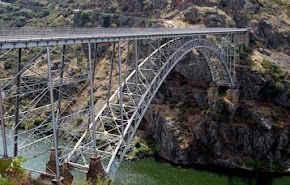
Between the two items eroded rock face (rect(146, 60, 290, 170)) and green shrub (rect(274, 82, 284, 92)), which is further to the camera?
green shrub (rect(274, 82, 284, 92))

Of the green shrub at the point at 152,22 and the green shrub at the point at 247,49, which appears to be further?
the green shrub at the point at 152,22

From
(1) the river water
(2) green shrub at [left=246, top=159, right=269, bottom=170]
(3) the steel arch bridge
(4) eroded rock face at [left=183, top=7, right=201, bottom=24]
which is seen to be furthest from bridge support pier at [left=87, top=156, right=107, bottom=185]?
(4) eroded rock face at [left=183, top=7, right=201, bottom=24]

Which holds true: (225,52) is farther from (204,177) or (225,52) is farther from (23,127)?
(23,127)

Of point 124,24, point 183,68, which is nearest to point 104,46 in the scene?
point 124,24

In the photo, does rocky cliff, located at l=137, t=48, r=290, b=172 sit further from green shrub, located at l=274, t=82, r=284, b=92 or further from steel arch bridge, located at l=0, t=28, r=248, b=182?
steel arch bridge, located at l=0, t=28, r=248, b=182

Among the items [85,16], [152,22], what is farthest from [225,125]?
[85,16]

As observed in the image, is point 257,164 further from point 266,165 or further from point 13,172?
point 13,172

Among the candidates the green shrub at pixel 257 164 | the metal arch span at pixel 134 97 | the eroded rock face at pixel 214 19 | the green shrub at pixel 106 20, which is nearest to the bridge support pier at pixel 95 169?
the metal arch span at pixel 134 97

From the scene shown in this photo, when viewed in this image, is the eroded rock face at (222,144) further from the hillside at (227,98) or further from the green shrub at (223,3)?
the green shrub at (223,3)
